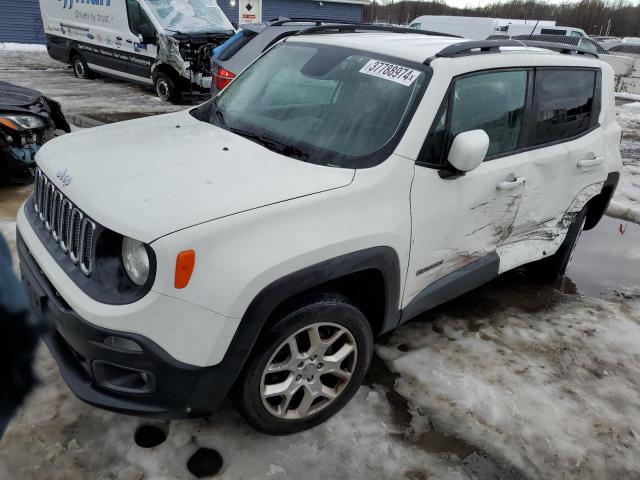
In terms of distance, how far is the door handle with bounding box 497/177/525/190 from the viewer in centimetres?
286

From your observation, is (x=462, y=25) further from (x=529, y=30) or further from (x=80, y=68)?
(x=80, y=68)

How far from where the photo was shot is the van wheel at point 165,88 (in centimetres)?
1023

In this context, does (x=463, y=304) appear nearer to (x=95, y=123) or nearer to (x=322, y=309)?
(x=322, y=309)

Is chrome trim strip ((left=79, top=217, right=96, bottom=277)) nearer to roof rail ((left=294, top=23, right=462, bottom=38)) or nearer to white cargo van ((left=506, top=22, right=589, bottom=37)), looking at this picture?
roof rail ((left=294, top=23, right=462, bottom=38))

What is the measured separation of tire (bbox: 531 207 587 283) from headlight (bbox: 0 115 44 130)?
484cm

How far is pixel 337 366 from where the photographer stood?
242 centimetres

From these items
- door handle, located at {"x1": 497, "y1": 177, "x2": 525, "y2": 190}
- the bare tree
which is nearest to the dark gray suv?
door handle, located at {"x1": 497, "y1": 177, "x2": 525, "y2": 190}

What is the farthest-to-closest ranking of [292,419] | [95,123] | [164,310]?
[95,123] < [292,419] < [164,310]

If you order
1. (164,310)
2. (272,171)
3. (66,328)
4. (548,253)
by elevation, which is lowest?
(548,253)

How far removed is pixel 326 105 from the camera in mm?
2760

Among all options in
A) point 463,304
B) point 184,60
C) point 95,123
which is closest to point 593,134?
point 463,304

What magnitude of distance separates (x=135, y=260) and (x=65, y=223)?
0.54 meters

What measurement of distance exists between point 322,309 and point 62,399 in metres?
1.47

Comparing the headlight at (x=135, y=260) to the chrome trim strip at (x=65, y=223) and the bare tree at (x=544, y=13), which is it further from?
the bare tree at (x=544, y=13)
